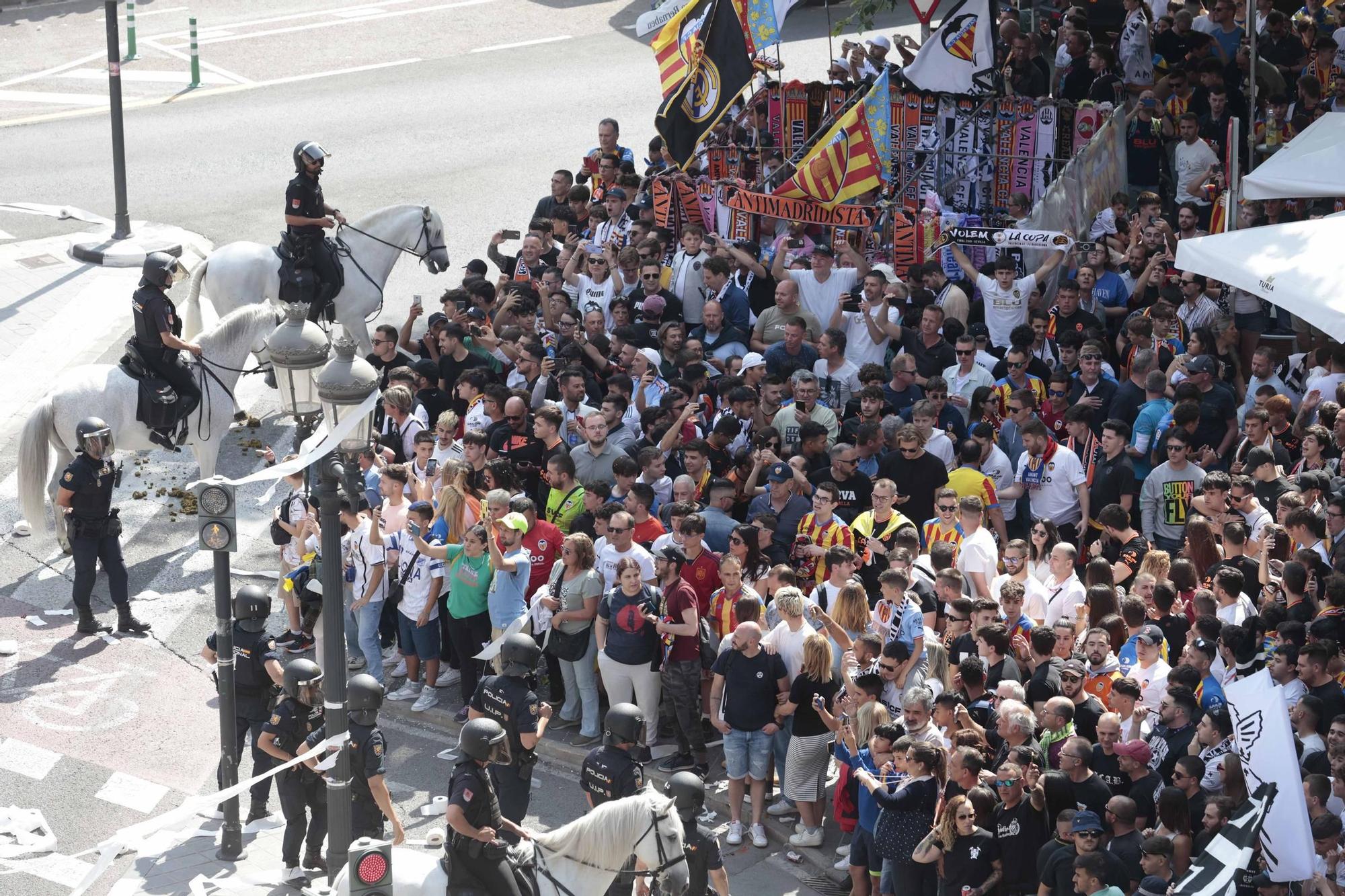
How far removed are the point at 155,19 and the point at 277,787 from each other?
24.1 metres

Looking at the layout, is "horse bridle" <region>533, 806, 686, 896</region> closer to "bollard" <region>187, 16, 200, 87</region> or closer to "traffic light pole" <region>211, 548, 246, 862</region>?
"traffic light pole" <region>211, 548, 246, 862</region>

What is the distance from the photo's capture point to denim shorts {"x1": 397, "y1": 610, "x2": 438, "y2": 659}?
49.3ft

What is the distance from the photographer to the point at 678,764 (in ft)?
45.5

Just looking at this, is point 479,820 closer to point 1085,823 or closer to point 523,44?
point 1085,823

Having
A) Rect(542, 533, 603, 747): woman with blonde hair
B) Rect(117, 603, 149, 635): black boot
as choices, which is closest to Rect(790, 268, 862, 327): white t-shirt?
Rect(542, 533, 603, 747): woman with blonde hair

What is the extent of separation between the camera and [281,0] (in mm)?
34812

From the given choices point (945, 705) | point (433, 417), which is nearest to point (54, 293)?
point (433, 417)

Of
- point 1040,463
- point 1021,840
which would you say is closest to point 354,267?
point 1040,463

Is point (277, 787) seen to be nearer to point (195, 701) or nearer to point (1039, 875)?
point (195, 701)

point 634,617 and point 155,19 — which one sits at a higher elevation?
point 155,19

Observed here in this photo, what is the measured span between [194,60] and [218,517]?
19.8 meters

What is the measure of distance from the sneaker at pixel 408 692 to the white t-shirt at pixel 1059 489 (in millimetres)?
5352

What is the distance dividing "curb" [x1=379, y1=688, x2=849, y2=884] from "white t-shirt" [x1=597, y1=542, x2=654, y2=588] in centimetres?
140

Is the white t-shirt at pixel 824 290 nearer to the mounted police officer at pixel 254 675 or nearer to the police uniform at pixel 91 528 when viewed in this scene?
the mounted police officer at pixel 254 675
